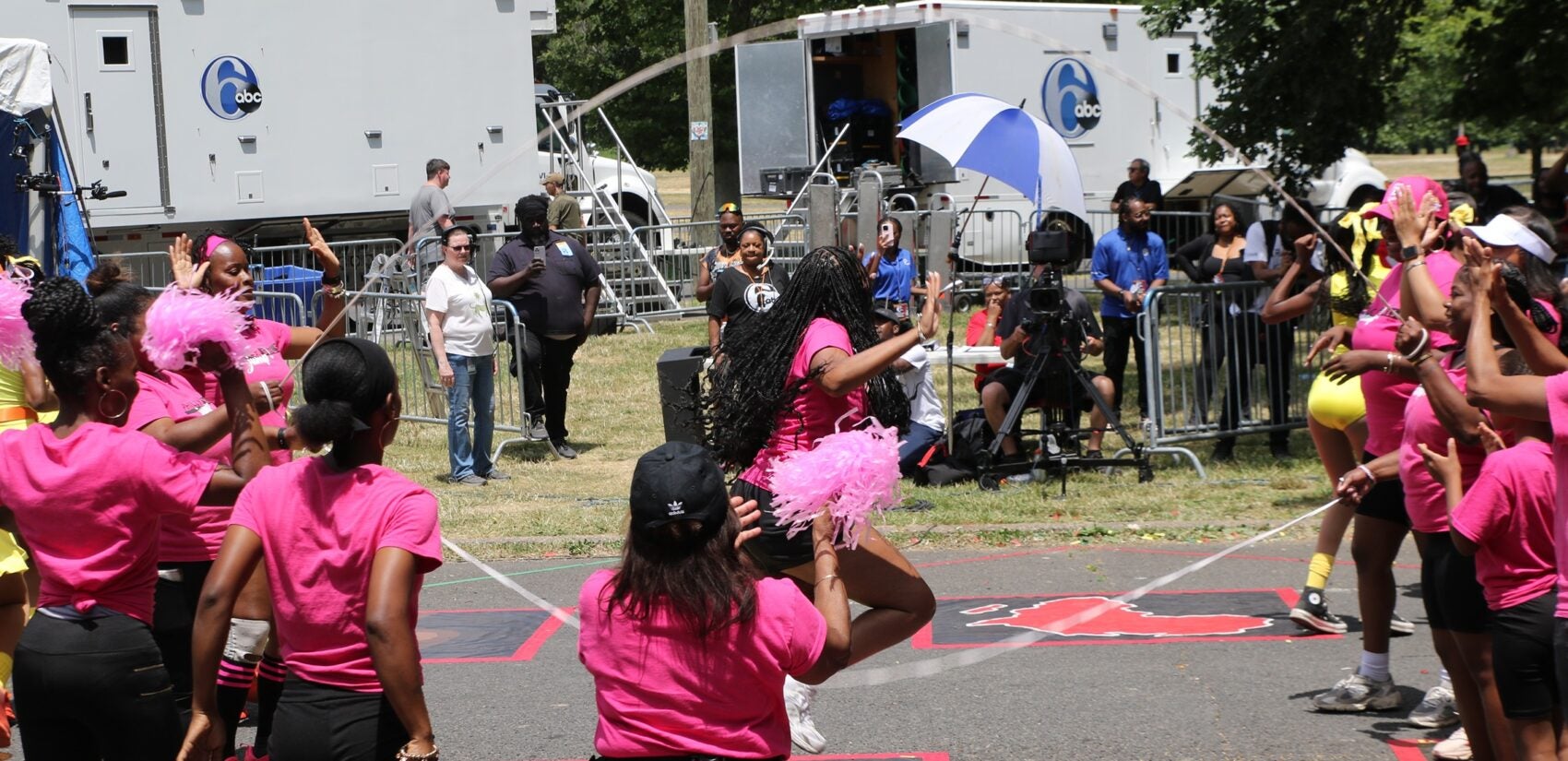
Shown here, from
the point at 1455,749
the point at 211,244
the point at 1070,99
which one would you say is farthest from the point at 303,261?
the point at 1455,749

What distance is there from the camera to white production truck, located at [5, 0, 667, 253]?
1595cm

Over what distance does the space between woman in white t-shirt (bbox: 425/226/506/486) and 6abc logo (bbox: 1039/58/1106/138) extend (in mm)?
11382

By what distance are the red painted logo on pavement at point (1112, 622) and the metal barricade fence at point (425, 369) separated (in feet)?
18.1

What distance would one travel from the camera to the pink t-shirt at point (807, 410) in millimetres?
4922

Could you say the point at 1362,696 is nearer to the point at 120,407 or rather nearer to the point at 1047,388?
the point at 120,407

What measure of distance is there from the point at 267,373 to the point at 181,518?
79 centimetres

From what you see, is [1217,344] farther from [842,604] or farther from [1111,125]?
[1111,125]

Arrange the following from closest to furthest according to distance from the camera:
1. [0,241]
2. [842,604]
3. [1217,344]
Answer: [842,604] < [0,241] < [1217,344]

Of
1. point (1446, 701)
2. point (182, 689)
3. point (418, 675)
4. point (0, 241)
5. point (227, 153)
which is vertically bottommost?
point (1446, 701)

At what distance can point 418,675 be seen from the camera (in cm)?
356

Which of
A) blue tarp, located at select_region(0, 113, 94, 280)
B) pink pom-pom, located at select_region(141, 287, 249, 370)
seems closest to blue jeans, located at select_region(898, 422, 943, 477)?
blue tarp, located at select_region(0, 113, 94, 280)

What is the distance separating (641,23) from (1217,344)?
64.1 ft

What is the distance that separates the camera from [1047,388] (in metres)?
10.8

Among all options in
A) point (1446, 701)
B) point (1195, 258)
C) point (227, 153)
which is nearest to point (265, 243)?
point (227, 153)
